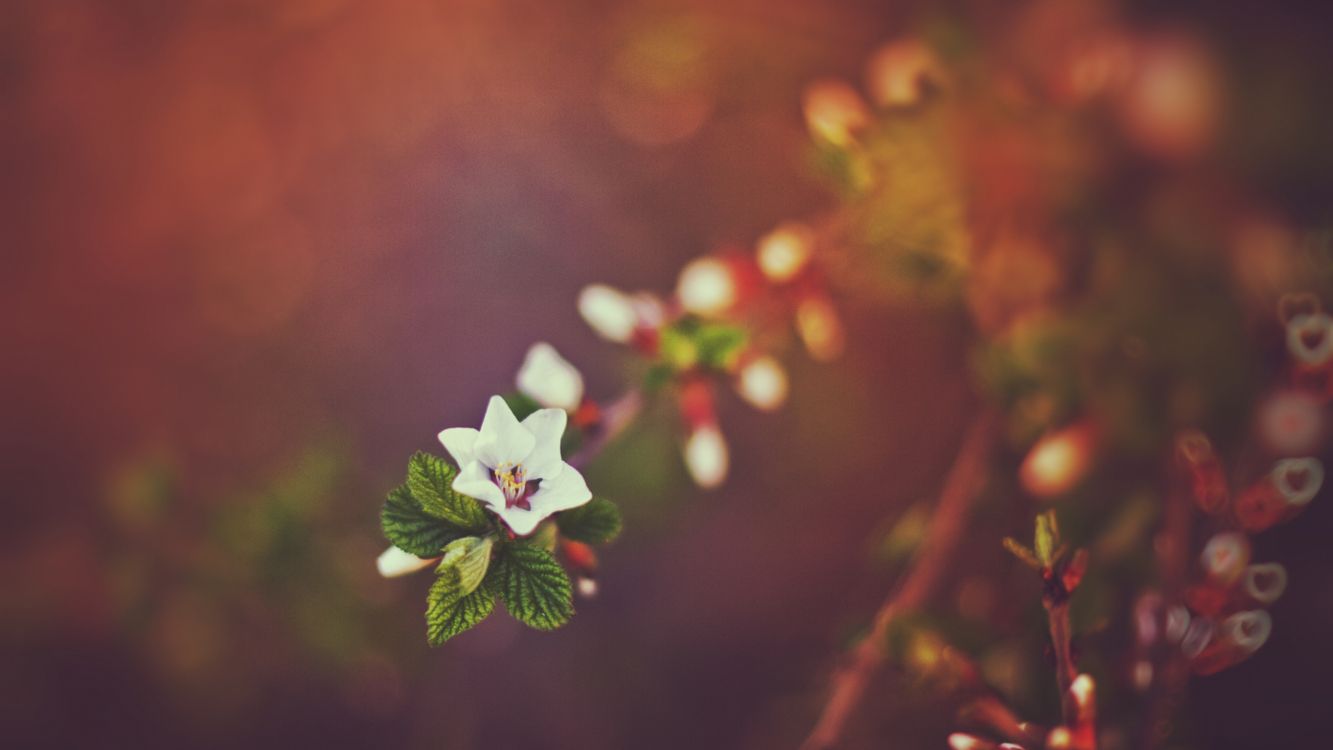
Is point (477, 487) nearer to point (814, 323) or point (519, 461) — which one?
point (519, 461)

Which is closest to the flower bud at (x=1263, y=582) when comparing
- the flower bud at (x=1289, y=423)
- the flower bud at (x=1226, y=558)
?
the flower bud at (x=1226, y=558)

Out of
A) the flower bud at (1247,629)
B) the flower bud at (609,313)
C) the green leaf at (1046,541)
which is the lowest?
the flower bud at (1247,629)

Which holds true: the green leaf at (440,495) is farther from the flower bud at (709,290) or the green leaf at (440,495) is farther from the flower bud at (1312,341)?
the flower bud at (1312,341)

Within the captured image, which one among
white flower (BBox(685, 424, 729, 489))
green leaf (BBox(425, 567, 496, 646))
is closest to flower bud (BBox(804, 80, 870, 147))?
white flower (BBox(685, 424, 729, 489))

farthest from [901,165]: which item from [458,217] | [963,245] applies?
[458,217]

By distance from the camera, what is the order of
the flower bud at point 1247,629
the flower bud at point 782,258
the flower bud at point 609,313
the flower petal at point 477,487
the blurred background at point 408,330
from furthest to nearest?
the blurred background at point 408,330 < the flower bud at point 782,258 < the flower bud at point 609,313 < the flower bud at point 1247,629 < the flower petal at point 477,487

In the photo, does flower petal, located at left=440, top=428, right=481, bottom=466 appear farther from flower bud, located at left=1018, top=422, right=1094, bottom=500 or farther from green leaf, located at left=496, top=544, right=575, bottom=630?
flower bud, located at left=1018, top=422, right=1094, bottom=500

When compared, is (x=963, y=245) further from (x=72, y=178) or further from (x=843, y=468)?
(x=72, y=178)

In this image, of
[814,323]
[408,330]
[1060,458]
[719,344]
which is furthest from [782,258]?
[408,330]
